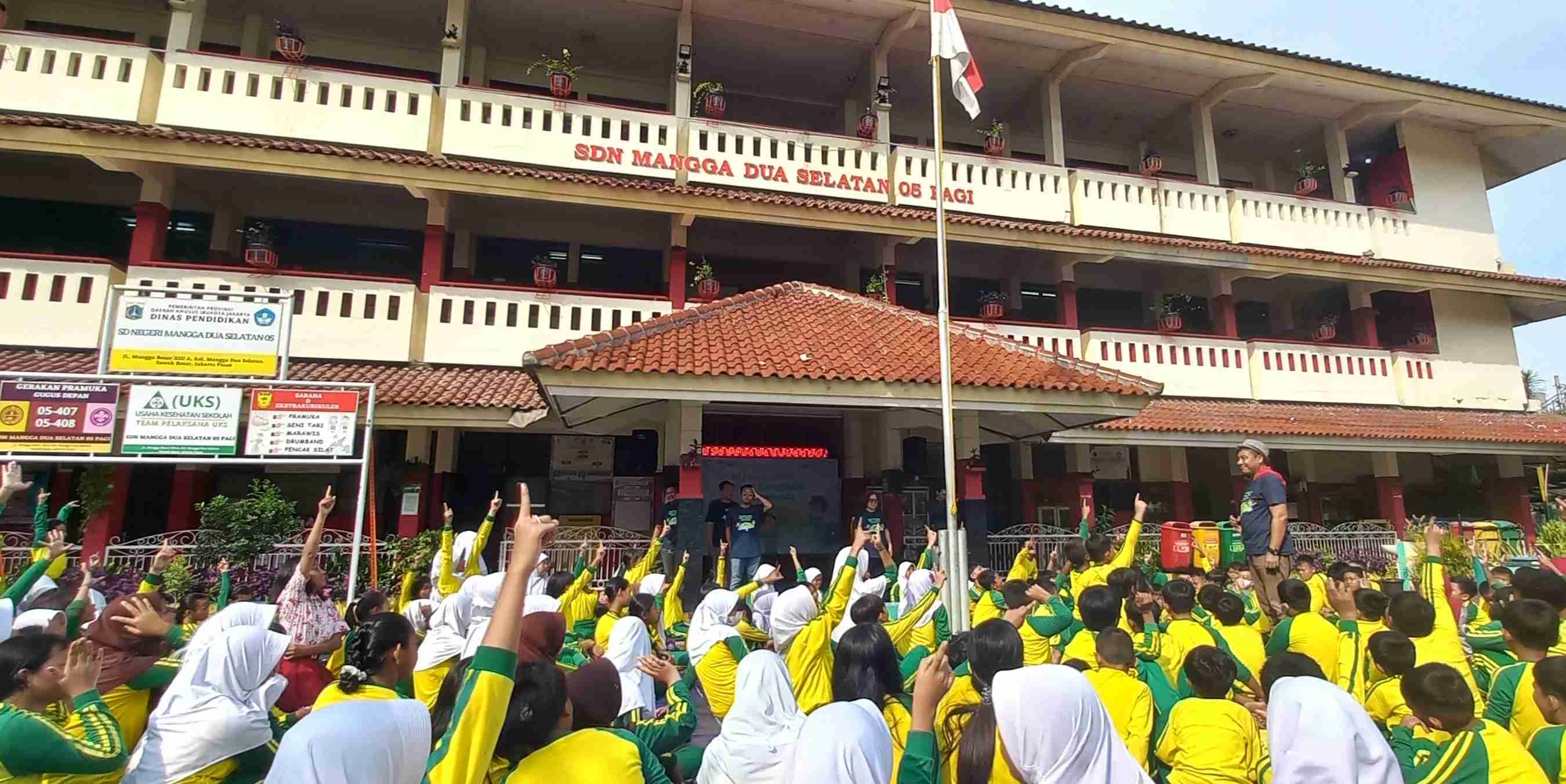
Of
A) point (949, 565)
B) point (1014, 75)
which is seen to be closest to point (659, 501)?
point (949, 565)

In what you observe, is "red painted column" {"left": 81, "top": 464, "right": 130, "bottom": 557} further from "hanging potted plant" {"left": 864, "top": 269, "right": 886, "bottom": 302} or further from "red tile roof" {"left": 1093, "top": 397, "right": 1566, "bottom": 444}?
"red tile roof" {"left": 1093, "top": 397, "right": 1566, "bottom": 444}

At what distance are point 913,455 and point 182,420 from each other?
10115 millimetres

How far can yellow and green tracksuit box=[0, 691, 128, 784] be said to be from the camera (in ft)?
8.01

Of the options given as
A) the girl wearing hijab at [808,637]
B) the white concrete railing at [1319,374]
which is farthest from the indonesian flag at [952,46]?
the white concrete railing at [1319,374]

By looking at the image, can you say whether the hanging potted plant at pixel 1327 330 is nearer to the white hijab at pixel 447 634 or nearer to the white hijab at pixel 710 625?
the white hijab at pixel 710 625

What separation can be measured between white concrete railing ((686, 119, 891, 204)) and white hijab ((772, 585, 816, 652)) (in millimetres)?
9823

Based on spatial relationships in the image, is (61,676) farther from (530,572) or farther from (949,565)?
(949,565)

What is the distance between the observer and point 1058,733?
89.7 inches

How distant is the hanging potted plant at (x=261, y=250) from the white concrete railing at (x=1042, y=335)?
1081 centimetres

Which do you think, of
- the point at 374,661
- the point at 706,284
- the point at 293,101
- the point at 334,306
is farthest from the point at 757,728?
the point at 293,101

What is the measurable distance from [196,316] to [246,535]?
2678 mm

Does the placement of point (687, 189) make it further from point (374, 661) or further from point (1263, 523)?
point (374, 661)

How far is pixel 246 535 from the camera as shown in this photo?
9.62 meters

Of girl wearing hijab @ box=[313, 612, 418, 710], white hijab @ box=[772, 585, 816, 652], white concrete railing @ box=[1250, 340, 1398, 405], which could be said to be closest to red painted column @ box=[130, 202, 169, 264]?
girl wearing hijab @ box=[313, 612, 418, 710]
